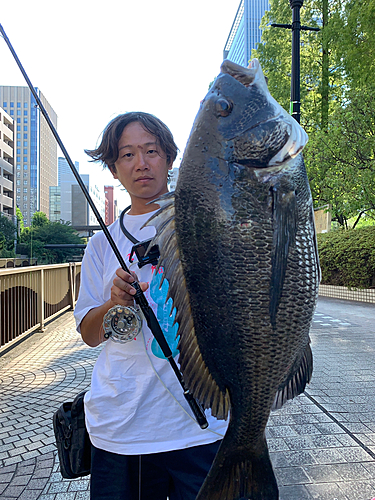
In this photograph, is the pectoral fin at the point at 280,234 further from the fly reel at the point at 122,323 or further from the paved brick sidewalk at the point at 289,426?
the paved brick sidewalk at the point at 289,426

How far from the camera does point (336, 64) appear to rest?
45.3ft

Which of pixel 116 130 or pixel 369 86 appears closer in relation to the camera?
pixel 116 130

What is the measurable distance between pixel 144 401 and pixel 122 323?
35 cm

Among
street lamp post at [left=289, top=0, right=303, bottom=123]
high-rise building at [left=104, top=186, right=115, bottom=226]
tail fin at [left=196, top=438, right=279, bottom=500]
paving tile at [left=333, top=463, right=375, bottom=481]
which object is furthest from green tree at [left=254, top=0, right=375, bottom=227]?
tail fin at [left=196, top=438, right=279, bottom=500]

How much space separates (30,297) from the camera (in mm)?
7477

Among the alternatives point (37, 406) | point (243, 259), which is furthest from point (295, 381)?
point (37, 406)

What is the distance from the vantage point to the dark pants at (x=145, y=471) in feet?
4.99

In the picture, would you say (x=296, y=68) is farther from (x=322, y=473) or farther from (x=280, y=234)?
(x=322, y=473)

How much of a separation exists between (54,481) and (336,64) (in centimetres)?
1534

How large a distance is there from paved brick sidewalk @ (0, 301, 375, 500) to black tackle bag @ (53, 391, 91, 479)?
121 cm

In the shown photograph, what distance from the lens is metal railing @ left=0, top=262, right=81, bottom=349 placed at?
6227 mm

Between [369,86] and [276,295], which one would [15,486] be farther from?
[369,86]

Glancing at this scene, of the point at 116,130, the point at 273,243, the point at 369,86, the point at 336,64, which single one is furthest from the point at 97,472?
the point at 336,64

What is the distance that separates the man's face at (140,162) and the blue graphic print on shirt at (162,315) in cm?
42
